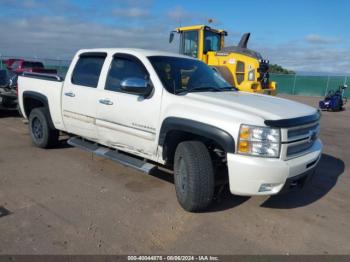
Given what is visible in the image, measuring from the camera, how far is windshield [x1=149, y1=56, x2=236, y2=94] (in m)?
4.73

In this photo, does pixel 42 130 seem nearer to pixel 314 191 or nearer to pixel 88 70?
pixel 88 70

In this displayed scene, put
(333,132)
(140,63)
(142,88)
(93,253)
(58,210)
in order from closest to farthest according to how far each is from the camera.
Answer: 1. (93,253)
2. (58,210)
3. (142,88)
4. (140,63)
5. (333,132)

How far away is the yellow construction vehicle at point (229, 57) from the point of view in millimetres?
13075

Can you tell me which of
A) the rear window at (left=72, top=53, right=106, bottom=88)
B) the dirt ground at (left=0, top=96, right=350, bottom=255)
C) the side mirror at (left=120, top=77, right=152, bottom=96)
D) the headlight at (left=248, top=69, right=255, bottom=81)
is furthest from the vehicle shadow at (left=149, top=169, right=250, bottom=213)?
the headlight at (left=248, top=69, right=255, bottom=81)

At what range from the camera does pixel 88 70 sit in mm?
5746

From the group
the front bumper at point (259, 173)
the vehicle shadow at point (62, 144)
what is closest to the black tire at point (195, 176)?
the front bumper at point (259, 173)

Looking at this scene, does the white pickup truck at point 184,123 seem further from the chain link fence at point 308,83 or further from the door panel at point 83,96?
the chain link fence at point 308,83

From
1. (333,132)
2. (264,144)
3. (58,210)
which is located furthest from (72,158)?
(333,132)

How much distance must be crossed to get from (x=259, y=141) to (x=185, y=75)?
71.7 inches

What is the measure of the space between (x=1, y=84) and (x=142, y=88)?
314 inches

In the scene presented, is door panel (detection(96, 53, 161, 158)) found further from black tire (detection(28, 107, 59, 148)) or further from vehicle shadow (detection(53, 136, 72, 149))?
vehicle shadow (detection(53, 136, 72, 149))

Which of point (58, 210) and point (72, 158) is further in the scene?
point (72, 158)

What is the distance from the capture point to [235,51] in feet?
44.9

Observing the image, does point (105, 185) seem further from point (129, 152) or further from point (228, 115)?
point (228, 115)
